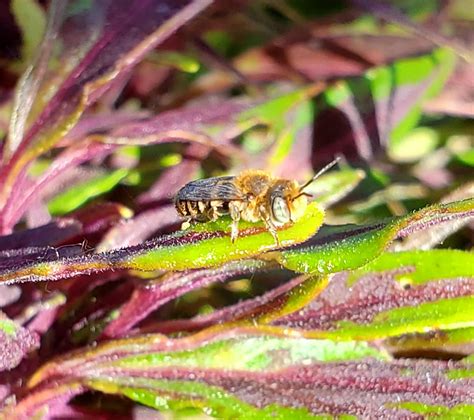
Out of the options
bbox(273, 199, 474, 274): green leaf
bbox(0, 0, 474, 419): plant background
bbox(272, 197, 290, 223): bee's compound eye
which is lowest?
bbox(0, 0, 474, 419): plant background

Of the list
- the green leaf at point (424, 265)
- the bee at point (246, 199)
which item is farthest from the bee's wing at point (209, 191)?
the green leaf at point (424, 265)

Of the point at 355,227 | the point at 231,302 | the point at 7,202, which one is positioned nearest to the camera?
the point at 355,227

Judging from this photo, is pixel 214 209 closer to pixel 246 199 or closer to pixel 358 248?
pixel 246 199

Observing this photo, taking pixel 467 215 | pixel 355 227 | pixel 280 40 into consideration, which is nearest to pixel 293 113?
pixel 280 40

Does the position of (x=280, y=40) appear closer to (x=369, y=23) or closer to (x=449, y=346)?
(x=369, y=23)

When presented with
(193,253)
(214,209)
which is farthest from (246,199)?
(193,253)

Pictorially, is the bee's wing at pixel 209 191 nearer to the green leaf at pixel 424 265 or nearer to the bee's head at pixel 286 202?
the bee's head at pixel 286 202

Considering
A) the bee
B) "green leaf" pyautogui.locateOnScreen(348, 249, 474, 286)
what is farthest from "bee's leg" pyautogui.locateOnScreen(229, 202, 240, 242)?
"green leaf" pyautogui.locateOnScreen(348, 249, 474, 286)

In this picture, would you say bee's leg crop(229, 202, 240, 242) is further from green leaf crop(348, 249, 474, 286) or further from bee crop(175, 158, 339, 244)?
green leaf crop(348, 249, 474, 286)
